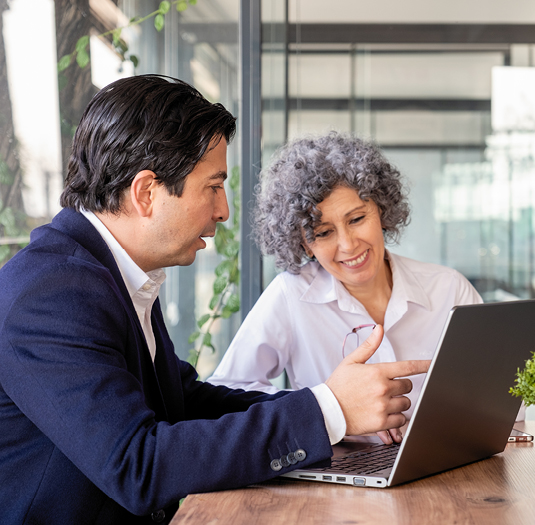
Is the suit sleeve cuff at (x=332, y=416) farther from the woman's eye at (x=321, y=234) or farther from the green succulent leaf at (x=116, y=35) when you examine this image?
the green succulent leaf at (x=116, y=35)

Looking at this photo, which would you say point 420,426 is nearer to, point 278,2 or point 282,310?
point 282,310

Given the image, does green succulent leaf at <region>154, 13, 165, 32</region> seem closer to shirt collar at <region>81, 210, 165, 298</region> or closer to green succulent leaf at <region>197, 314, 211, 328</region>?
green succulent leaf at <region>197, 314, 211, 328</region>

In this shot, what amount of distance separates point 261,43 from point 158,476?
6.83 feet

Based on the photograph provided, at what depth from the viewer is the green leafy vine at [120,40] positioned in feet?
6.50

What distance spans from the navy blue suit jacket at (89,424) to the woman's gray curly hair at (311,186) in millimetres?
852

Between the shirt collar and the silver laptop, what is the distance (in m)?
0.52

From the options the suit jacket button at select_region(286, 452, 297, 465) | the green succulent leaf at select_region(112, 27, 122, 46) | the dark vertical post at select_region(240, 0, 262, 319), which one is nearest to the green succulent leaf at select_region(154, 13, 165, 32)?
the green succulent leaf at select_region(112, 27, 122, 46)

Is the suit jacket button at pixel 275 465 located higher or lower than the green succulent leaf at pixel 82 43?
lower

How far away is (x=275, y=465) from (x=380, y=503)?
0.17 metres

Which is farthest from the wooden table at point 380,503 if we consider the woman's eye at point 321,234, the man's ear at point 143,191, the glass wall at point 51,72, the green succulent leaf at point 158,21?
the green succulent leaf at point 158,21

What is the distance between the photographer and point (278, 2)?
275 cm

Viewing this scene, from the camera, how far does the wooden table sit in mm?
900

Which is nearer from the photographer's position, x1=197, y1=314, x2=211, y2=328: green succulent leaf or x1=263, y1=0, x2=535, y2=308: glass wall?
x1=197, y1=314, x2=211, y2=328: green succulent leaf

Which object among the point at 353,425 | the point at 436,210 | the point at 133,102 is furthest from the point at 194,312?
the point at 353,425
